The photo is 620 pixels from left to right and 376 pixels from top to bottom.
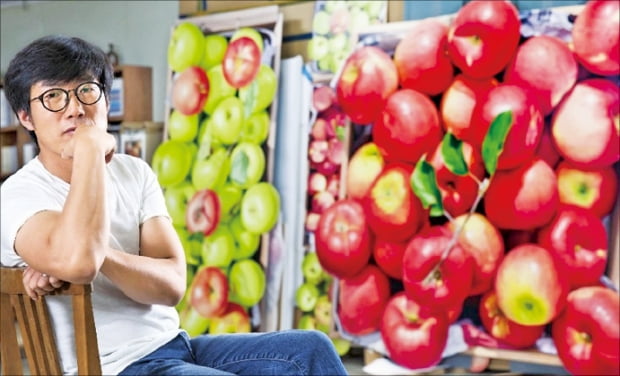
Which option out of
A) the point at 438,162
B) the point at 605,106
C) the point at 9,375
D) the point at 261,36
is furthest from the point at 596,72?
the point at 9,375

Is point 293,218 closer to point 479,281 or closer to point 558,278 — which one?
point 479,281

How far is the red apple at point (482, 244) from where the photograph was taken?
2.54 metres

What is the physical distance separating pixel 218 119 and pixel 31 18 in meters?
2.21

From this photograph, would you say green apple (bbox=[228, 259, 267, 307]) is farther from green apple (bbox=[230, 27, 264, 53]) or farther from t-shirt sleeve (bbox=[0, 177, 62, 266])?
t-shirt sleeve (bbox=[0, 177, 62, 266])

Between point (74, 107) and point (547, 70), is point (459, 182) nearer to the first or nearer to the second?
point (547, 70)

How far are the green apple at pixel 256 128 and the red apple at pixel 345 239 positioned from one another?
0.48 metres

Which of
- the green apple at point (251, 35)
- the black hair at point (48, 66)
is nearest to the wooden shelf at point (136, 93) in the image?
the green apple at point (251, 35)

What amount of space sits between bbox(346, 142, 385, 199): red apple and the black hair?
5.68ft

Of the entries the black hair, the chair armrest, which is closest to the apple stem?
the black hair

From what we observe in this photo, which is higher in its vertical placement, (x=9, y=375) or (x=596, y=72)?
(x=596, y=72)

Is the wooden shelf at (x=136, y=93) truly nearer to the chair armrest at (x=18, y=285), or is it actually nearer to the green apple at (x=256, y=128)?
the green apple at (x=256, y=128)

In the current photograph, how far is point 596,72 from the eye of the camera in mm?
2436

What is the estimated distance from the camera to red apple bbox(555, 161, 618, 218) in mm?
2439

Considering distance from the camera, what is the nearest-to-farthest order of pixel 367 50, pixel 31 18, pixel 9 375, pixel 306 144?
1. pixel 9 375
2. pixel 367 50
3. pixel 306 144
4. pixel 31 18
